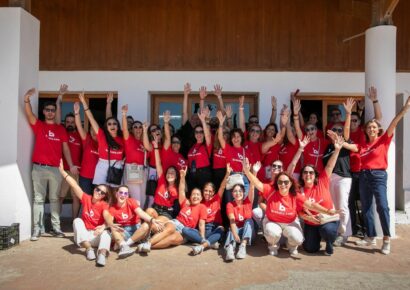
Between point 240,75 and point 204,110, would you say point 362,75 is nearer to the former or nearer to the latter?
point 240,75

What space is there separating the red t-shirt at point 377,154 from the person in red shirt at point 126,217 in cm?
289

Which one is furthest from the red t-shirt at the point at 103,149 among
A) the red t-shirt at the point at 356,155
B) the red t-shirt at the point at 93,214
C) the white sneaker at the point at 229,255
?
the red t-shirt at the point at 356,155

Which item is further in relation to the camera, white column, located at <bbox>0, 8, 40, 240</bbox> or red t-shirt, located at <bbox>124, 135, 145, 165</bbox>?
red t-shirt, located at <bbox>124, 135, 145, 165</bbox>

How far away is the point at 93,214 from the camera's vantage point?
16.5ft

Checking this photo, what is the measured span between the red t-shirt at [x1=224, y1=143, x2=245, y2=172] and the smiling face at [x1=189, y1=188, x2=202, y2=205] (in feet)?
2.05

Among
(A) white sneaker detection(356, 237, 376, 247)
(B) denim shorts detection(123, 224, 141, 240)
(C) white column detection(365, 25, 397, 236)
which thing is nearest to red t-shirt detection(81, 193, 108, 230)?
(B) denim shorts detection(123, 224, 141, 240)

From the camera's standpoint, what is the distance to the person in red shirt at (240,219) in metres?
4.87

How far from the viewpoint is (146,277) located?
13.2ft

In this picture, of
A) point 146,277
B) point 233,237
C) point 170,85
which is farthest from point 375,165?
point 170,85

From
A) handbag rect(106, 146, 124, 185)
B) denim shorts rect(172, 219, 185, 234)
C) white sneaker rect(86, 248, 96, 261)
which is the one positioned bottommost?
white sneaker rect(86, 248, 96, 261)

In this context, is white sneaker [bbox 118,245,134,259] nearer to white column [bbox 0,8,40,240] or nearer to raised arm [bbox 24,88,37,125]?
white column [bbox 0,8,40,240]

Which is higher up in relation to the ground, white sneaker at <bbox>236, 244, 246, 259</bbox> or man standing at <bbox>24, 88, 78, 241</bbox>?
man standing at <bbox>24, 88, 78, 241</bbox>

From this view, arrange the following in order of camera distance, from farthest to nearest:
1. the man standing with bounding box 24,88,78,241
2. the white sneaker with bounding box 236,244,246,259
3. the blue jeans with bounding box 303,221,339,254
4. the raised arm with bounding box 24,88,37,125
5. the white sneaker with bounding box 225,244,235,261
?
1. the man standing with bounding box 24,88,78,241
2. the raised arm with bounding box 24,88,37,125
3. the blue jeans with bounding box 303,221,339,254
4. the white sneaker with bounding box 236,244,246,259
5. the white sneaker with bounding box 225,244,235,261

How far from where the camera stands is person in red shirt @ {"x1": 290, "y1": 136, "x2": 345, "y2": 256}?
4812mm
